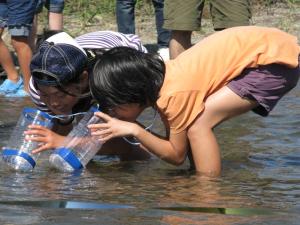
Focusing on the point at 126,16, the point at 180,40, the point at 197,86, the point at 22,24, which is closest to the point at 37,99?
the point at 197,86

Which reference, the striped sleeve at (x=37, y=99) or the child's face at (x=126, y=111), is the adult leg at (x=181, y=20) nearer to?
the striped sleeve at (x=37, y=99)

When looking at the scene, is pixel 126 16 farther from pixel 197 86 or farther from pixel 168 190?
pixel 168 190

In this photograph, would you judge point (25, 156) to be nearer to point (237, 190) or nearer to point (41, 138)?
point (41, 138)

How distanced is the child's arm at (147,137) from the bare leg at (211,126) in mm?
59

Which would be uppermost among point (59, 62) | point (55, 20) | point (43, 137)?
point (59, 62)

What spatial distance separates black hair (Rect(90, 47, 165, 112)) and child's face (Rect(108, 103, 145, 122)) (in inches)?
1.7

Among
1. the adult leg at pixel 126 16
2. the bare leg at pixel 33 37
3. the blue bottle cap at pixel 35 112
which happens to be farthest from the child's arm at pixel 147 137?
the adult leg at pixel 126 16

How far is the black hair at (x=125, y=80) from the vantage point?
4121mm

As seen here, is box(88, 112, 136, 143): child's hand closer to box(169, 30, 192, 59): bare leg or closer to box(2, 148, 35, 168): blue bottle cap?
box(2, 148, 35, 168): blue bottle cap

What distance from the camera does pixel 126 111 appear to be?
425 centimetres

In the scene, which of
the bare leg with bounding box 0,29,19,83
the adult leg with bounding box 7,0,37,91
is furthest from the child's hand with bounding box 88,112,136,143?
the bare leg with bounding box 0,29,19,83

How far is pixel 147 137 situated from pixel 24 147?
1.94 ft

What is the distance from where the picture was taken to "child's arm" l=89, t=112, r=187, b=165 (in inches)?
165

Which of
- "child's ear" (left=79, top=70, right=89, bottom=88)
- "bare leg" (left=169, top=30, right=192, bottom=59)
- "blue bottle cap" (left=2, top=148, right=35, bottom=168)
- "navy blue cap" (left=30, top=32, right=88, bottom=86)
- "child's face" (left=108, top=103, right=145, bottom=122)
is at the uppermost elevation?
"navy blue cap" (left=30, top=32, right=88, bottom=86)
